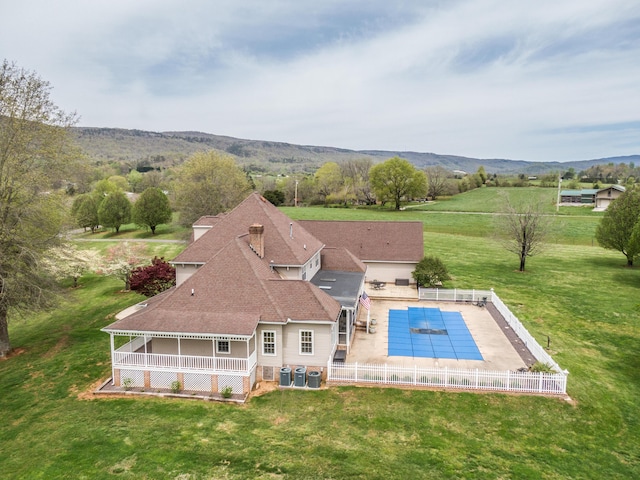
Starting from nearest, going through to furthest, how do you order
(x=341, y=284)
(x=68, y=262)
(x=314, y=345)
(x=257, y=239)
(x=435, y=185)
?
(x=314, y=345)
(x=257, y=239)
(x=341, y=284)
(x=68, y=262)
(x=435, y=185)

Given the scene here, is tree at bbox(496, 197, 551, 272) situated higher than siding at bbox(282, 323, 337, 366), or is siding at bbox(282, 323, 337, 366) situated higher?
tree at bbox(496, 197, 551, 272)

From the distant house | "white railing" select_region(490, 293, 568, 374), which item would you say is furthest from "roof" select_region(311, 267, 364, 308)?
the distant house

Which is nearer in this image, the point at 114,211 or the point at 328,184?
the point at 114,211

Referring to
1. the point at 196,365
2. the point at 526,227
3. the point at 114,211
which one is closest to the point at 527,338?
the point at 196,365

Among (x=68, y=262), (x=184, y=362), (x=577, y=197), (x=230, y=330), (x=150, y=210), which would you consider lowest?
(x=184, y=362)

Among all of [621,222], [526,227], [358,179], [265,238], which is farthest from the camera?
[358,179]

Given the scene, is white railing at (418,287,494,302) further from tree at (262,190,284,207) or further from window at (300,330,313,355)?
tree at (262,190,284,207)

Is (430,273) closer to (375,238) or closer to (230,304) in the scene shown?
(375,238)

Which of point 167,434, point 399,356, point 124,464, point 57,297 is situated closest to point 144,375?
point 167,434
